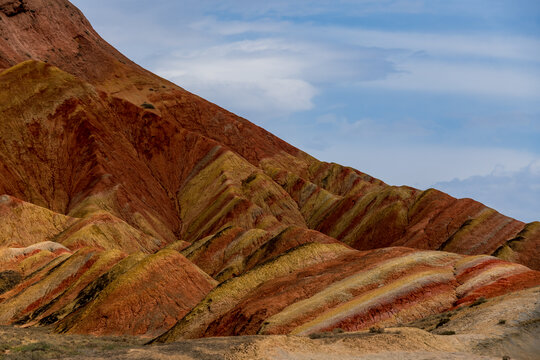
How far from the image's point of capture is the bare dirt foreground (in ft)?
94.7

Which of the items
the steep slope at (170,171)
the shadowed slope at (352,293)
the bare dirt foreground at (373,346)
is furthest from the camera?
the steep slope at (170,171)

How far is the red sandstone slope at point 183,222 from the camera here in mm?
47938

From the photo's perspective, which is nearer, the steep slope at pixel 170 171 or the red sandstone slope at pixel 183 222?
the red sandstone slope at pixel 183 222

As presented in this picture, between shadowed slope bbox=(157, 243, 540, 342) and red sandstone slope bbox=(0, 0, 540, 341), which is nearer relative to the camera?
shadowed slope bbox=(157, 243, 540, 342)

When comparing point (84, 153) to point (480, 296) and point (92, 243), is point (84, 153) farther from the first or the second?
point (480, 296)

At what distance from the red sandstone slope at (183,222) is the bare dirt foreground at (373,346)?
8371 millimetres

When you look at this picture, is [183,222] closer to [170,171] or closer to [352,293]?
[170,171]

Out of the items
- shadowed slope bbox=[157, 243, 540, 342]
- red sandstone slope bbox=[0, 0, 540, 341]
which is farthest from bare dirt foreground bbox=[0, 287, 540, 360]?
red sandstone slope bbox=[0, 0, 540, 341]

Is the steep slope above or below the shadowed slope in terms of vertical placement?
above

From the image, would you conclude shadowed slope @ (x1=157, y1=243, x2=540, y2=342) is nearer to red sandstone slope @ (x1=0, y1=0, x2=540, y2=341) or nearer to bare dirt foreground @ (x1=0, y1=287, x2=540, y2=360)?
red sandstone slope @ (x1=0, y1=0, x2=540, y2=341)

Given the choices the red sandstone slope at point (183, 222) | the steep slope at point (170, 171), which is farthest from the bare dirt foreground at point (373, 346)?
the steep slope at point (170, 171)

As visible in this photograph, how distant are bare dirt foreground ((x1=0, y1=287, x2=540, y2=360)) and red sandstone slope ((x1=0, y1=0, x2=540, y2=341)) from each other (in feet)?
27.5

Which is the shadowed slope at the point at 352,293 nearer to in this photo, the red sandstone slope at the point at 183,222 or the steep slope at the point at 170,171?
the red sandstone slope at the point at 183,222

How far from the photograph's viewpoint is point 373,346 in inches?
1216
